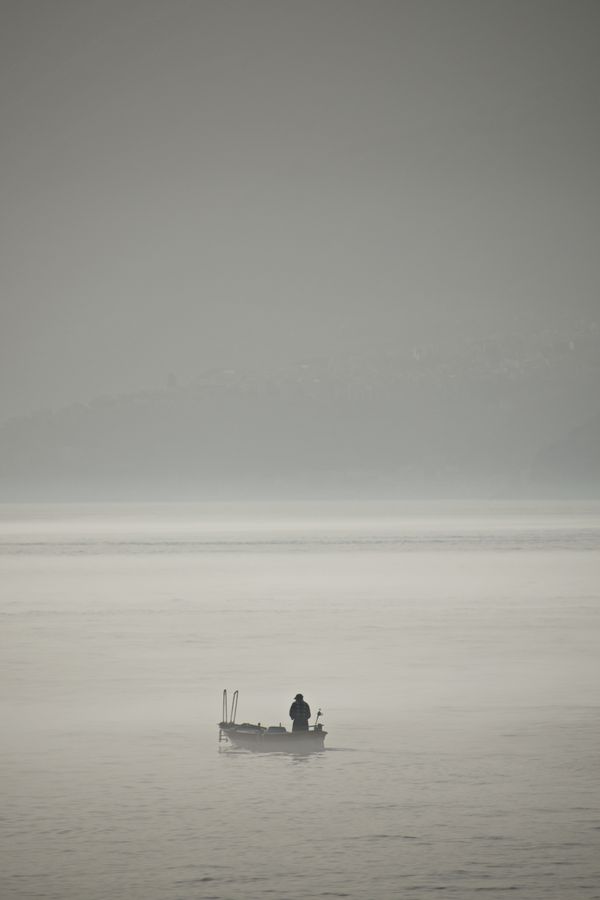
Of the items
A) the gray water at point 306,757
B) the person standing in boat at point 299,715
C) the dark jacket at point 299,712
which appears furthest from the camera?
the dark jacket at point 299,712

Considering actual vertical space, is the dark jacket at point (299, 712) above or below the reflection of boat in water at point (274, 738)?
above

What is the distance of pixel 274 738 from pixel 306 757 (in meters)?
0.90

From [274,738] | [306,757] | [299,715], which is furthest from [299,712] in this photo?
[306,757]

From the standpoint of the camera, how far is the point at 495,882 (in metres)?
20.2

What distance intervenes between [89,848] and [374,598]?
2166 inches

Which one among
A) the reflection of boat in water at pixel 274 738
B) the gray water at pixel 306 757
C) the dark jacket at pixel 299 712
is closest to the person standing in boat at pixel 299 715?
the dark jacket at pixel 299 712

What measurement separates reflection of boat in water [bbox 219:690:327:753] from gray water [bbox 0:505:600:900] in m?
0.34

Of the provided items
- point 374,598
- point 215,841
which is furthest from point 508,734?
point 374,598

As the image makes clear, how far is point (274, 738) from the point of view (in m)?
29.6

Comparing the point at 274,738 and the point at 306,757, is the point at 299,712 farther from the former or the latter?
the point at 306,757

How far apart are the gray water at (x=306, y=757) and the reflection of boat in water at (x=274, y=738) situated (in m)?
0.34

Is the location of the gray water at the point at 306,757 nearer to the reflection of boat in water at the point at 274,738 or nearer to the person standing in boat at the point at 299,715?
the reflection of boat in water at the point at 274,738

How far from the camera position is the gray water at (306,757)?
21.0 metres

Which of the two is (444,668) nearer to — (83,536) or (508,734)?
(508,734)
